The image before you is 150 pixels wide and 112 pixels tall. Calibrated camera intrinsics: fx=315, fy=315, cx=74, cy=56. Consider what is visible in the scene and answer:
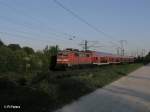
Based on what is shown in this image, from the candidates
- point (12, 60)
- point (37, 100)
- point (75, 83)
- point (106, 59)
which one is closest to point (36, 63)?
point (12, 60)

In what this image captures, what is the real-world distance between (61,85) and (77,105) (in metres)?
5.09

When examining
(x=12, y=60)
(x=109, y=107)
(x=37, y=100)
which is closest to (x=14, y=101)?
(x=37, y=100)

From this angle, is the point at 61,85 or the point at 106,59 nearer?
the point at 61,85

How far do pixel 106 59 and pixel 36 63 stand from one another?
1628 centimetres

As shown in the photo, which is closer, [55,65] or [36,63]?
[55,65]

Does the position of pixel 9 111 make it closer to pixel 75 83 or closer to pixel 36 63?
pixel 75 83

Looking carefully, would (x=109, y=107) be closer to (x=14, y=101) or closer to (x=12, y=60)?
(x=14, y=101)

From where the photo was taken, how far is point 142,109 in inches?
414

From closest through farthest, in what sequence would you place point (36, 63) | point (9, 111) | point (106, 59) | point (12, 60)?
point (9, 111), point (12, 60), point (36, 63), point (106, 59)

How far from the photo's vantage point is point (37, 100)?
10.7 metres

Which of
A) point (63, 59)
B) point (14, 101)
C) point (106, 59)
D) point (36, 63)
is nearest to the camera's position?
point (14, 101)

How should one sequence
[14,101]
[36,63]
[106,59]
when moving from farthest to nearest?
1. [106,59]
2. [36,63]
3. [14,101]

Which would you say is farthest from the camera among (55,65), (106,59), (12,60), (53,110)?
(106,59)

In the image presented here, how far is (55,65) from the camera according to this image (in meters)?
43.5
